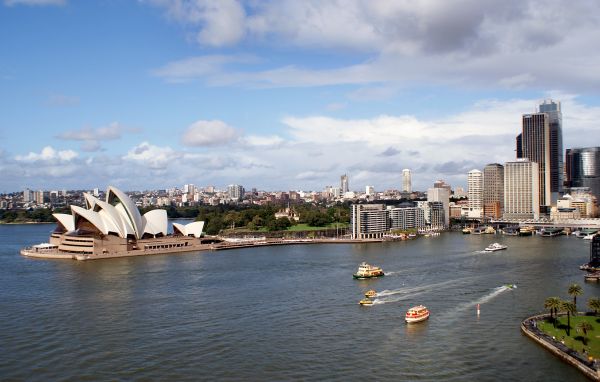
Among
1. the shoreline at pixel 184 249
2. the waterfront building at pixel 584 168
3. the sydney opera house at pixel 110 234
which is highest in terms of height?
the waterfront building at pixel 584 168

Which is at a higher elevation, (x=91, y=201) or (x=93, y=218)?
(x=91, y=201)

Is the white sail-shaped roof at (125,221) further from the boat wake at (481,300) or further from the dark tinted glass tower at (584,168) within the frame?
the dark tinted glass tower at (584,168)

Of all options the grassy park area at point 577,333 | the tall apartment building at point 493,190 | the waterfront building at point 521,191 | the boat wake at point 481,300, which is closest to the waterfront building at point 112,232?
the boat wake at point 481,300

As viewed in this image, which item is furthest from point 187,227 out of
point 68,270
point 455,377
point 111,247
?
point 455,377

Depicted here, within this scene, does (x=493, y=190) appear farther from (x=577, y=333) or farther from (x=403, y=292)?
(x=577, y=333)

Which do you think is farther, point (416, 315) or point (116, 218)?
point (116, 218)

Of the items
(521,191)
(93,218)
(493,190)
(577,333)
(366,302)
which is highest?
(493,190)

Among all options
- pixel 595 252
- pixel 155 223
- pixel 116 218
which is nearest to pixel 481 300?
pixel 595 252
